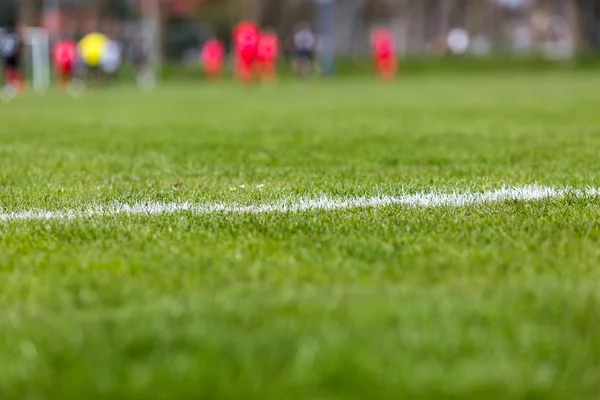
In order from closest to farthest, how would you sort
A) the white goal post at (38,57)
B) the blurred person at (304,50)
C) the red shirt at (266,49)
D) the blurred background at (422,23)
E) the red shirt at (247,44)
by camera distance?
the red shirt at (247,44) < the red shirt at (266,49) < the blurred person at (304,50) < the white goal post at (38,57) < the blurred background at (422,23)

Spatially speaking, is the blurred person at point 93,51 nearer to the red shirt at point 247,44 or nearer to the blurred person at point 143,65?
the blurred person at point 143,65

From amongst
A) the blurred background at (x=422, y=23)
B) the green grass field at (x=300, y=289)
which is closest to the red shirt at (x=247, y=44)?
the blurred background at (x=422, y=23)

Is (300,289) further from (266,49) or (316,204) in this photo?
(266,49)

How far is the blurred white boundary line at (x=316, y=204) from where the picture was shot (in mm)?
4223

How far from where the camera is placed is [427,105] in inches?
593

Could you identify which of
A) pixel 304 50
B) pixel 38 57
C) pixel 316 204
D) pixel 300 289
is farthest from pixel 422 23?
pixel 300 289

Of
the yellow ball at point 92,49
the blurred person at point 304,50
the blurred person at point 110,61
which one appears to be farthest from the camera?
the blurred person at point 110,61

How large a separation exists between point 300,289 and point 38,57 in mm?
35829

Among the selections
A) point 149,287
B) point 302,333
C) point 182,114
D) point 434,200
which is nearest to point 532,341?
point 302,333

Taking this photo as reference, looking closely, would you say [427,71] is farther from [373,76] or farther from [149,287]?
[149,287]

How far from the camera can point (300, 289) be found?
265 cm

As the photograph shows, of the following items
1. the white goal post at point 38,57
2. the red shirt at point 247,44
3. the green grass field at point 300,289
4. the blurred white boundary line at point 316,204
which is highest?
the green grass field at point 300,289

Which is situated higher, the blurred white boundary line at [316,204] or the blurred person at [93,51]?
the blurred white boundary line at [316,204]

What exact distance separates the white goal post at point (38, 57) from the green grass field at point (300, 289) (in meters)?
29.3
